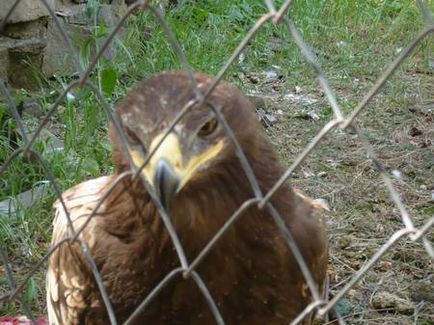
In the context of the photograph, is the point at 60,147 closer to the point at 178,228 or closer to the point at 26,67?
the point at 26,67

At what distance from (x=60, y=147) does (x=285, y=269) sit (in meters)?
2.31

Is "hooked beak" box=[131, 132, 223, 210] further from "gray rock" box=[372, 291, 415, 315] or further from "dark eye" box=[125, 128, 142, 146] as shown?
"gray rock" box=[372, 291, 415, 315]

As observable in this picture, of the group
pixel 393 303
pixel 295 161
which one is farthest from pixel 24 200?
pixel 295 161

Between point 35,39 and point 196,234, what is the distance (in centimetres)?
340

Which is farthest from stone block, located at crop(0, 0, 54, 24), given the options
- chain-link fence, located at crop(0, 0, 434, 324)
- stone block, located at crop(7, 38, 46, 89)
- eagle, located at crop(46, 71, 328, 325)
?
chain-link fence, located at crop(0, 0, 434, 324)

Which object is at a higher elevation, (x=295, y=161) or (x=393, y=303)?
(x=295, y=161)

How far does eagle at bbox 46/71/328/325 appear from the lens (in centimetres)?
201

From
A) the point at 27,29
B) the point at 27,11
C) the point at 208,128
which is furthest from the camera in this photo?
the point at 27,29

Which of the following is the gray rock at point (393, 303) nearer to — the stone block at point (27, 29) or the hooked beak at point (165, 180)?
the hooked beak at point (165, 180)

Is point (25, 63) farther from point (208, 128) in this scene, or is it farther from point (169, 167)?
point (169, 167)

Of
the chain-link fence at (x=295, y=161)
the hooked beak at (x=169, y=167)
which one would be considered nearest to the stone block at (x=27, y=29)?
the chain-link fence at (x=295, y=161)

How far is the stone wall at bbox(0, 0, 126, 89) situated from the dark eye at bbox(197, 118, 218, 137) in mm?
3286

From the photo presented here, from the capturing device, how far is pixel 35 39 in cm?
520

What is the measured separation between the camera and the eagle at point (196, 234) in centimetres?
201
